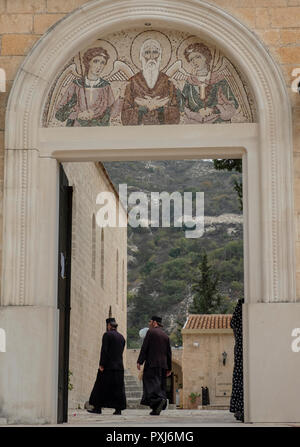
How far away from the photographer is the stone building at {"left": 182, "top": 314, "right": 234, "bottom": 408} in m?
34.8

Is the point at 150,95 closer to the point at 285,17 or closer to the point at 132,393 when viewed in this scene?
the point at 285,17

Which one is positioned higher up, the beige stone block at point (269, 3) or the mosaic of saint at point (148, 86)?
the beige stone block at point (269, 3)

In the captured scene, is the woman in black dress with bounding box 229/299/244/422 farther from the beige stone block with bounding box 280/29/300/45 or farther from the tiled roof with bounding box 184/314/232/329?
the tiled roof with bounding box 184/314/232/329

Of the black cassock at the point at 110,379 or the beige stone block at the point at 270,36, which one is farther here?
the black cassock at the point at 110,379

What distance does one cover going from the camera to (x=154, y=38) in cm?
1119

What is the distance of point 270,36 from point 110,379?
7451mm

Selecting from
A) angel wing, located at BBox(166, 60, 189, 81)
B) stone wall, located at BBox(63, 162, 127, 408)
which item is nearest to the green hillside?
stone wall, located at BBox(63, 162, 127, 408)

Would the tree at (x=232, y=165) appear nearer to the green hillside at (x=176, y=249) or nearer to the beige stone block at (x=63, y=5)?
the beige stone block at (x=63, y=5)

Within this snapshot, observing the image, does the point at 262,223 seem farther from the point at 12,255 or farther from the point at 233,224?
the point at 233,224

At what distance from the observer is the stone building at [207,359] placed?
34.8 meters

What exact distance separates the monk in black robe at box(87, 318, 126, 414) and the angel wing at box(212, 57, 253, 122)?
613 centimetres

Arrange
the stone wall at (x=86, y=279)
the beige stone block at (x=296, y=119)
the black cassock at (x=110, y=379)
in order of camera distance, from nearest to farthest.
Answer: the beige stone block at (x=296, y=119) < the black cassock at (x=110, y=379) < the stone wall at (x=86, y=279)

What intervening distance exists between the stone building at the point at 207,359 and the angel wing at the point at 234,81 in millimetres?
24668

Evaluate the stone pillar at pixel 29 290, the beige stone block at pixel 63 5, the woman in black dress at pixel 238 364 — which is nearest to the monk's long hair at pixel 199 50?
the beige stone block at pixel 63 5
